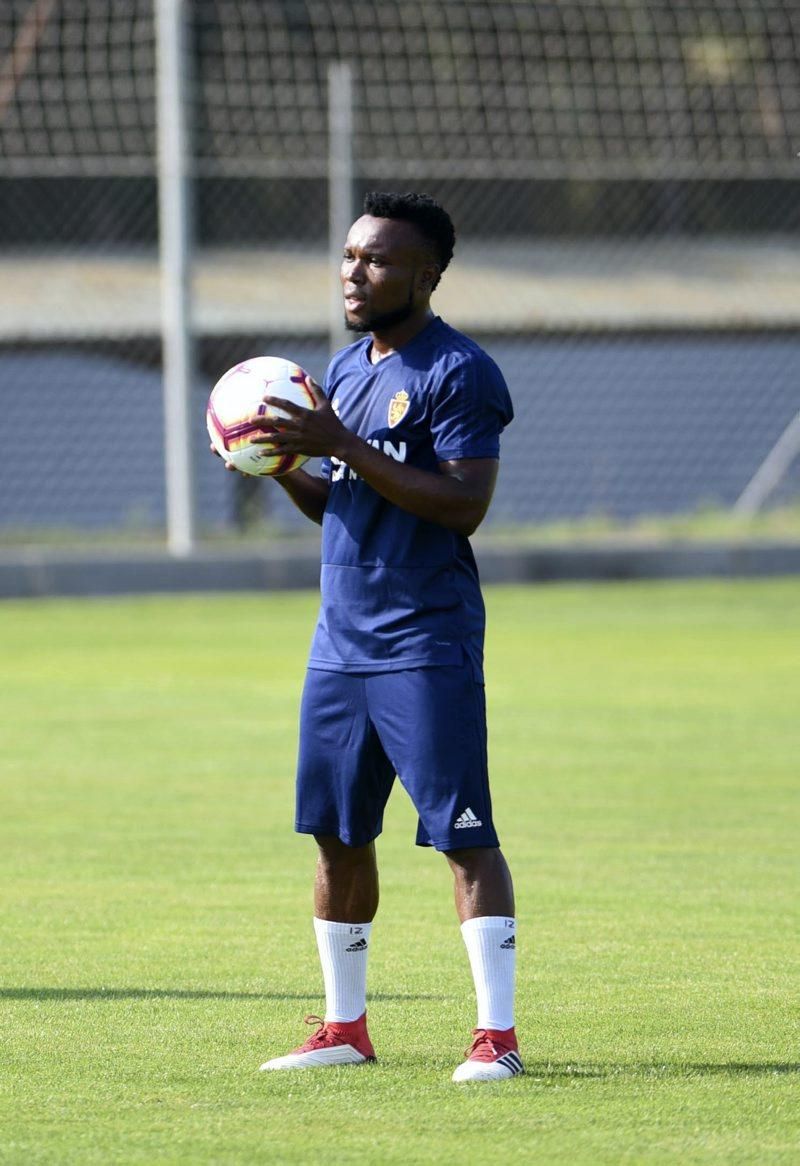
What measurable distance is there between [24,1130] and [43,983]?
1.57 metres

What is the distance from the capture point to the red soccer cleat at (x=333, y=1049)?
5051 mm

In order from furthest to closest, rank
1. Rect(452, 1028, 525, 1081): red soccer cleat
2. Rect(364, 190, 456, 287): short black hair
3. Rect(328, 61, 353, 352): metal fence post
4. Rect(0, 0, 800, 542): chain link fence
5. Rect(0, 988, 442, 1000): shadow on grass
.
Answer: Rect(0, 0, 800, 542): chain link fence, Rect(328, 61, 353, 352): metal fence post, Rect(0, 988, 442, 1000): shadow on grass, Rect(364, 190, 456, 287): short black hair, Rect(452, 1028, 525, 1081): red soccer cleat

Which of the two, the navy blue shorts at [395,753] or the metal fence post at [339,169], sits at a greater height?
the metal fence post at [339,169]

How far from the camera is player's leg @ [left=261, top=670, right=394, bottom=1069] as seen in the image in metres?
5.12

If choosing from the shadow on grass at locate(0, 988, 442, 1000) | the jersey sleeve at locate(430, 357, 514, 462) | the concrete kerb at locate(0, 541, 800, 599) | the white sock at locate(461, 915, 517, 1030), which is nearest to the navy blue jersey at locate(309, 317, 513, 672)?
the jersey sleeve at locate(430, 357, 514, 462)

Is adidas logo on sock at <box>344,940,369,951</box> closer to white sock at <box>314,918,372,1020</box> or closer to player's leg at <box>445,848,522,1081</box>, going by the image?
white sock at <box>314,918,372,1020</box>

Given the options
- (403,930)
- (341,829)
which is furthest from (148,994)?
(403,930)

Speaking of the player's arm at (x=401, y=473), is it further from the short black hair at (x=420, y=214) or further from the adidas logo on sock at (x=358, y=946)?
the adidas logo on sock at (x=358, y=946)

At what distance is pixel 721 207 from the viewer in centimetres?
2003

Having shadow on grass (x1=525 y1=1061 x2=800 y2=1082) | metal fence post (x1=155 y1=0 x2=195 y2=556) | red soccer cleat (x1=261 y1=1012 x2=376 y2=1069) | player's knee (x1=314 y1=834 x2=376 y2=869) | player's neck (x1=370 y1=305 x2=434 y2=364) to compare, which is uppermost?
metal fence post (x1=155 y1=0 x2=195 y2=556)

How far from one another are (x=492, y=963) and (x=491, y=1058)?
0.76ft

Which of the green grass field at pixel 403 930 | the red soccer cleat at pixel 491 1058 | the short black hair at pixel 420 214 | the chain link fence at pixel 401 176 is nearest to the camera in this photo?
the green grass field at pixel 403 930

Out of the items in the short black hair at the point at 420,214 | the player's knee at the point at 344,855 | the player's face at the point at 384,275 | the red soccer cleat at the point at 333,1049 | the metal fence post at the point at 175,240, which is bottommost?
the red soccer cleat at the point at 333,1049

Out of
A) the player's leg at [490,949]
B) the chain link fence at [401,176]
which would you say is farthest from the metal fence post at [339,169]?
the player's leg at [490,949]
